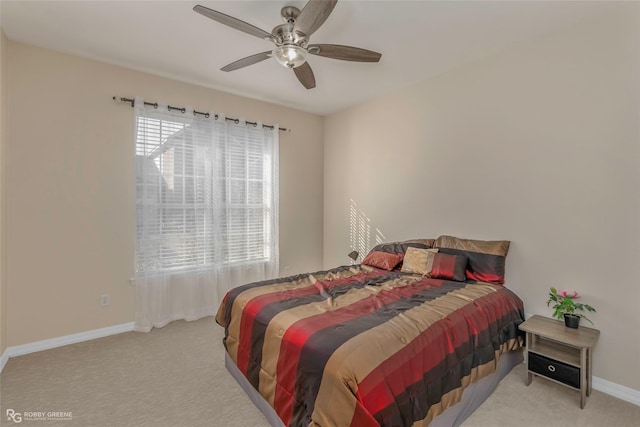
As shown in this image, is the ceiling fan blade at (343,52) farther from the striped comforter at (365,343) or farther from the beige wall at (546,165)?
the striped comforter at (365,343)

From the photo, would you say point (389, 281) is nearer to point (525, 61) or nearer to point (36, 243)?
point (525, 61)

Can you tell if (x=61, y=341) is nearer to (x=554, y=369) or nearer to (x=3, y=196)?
(x=3, y=196)

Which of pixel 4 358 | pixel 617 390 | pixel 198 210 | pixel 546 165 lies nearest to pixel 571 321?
pixel 617 390

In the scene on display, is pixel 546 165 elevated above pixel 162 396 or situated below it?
above

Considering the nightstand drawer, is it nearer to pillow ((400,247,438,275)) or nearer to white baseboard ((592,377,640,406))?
white baseboard ((592,377,640,406))

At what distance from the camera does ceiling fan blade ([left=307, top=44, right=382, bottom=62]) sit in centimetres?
210

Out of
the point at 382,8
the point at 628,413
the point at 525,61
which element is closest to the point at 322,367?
the point at 628,413

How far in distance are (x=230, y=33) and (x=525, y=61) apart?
269 cm

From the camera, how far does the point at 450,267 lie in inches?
108

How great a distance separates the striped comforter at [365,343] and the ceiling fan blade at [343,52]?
1843mm

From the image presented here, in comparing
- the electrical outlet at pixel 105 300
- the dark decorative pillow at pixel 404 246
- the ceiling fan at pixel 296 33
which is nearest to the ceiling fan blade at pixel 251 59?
the ceiling fan at pixel 296 33

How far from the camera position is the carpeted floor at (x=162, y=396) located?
1.85m

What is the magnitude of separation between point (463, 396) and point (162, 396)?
6.77 feet

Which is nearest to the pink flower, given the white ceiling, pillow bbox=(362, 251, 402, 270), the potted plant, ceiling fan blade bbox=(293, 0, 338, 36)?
the potted plant
